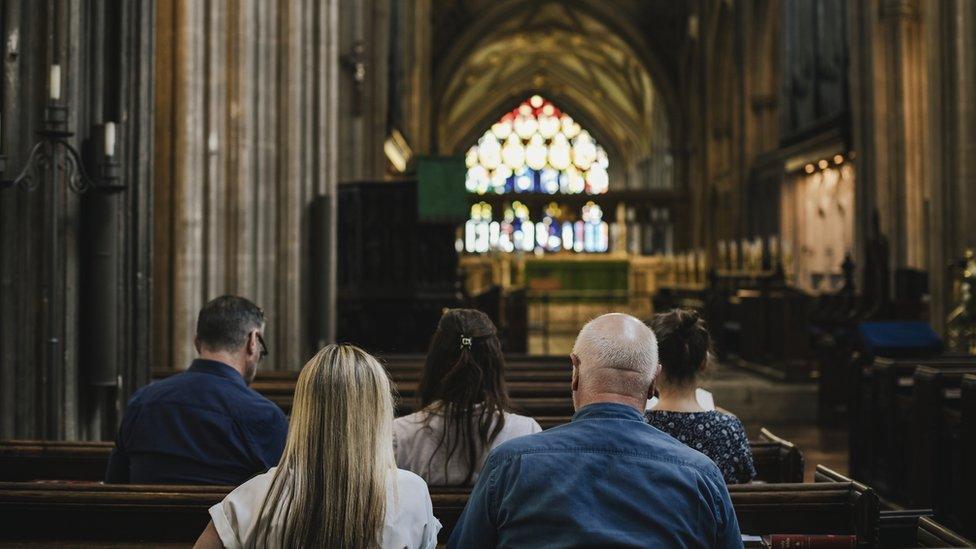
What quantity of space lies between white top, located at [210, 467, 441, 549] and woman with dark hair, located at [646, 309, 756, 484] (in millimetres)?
1205

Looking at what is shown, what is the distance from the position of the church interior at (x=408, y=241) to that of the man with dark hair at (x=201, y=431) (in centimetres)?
34

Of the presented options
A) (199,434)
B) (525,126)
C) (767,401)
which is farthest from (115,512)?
(525,126)

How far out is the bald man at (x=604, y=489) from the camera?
1956 mm

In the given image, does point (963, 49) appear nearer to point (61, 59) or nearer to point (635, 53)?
point (61, 59)

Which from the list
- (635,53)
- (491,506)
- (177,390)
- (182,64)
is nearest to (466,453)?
(177,390)

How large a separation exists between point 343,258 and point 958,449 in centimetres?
704

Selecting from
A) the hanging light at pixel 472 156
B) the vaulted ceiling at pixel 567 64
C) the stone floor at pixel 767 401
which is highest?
the vaulted ceiling at pixel 567 64

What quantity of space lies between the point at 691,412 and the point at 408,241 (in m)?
7.96

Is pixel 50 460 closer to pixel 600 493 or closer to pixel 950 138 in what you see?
pixel 600 493

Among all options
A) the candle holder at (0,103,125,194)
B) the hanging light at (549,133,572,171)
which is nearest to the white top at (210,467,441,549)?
the candle holder at (0,103,125,194)

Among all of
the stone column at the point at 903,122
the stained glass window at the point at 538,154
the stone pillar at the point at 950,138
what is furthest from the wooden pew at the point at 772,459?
the stained glass window at the point at 538,154

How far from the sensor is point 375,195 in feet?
37.0

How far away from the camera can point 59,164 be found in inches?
193

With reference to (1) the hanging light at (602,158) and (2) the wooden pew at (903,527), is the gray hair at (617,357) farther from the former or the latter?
(1) the hanging light at (602,158)
